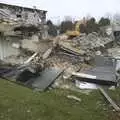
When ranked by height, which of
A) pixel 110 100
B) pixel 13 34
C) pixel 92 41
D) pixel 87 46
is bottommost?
pixel 110 100

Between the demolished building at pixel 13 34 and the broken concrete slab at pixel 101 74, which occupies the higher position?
the demolished building at pixel 13 34

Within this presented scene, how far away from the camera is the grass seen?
850 cm

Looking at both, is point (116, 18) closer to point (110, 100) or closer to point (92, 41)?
point (92, 41)

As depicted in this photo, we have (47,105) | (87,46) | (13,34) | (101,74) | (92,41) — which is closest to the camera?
(47,105)

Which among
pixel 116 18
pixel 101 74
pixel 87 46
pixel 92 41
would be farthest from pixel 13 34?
pixel 116 18

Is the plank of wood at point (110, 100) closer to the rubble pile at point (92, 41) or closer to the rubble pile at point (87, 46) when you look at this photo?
the rubble pile at point (87, 46)

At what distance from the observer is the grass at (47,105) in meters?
8.50

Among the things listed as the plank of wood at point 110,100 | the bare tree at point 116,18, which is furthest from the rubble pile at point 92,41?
the bare tree at point 116,18

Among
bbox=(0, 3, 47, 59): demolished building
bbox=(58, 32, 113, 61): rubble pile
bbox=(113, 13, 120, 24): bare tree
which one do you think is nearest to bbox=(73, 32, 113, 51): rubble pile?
bbox=(58, 32, 113, 61): rubble pile

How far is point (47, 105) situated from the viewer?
367 inches

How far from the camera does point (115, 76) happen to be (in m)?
12.6

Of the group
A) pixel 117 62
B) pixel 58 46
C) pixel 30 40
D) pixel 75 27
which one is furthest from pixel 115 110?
pixel 75 27

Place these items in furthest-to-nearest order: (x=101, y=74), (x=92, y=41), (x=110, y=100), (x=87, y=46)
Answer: (x=92, y=41) < (x=87, y=46) < (x=101, y=74) < (x=110, y=100)

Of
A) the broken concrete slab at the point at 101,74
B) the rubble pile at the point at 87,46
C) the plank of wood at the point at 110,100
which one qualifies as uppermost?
the rubble pile at the point at 87,46
